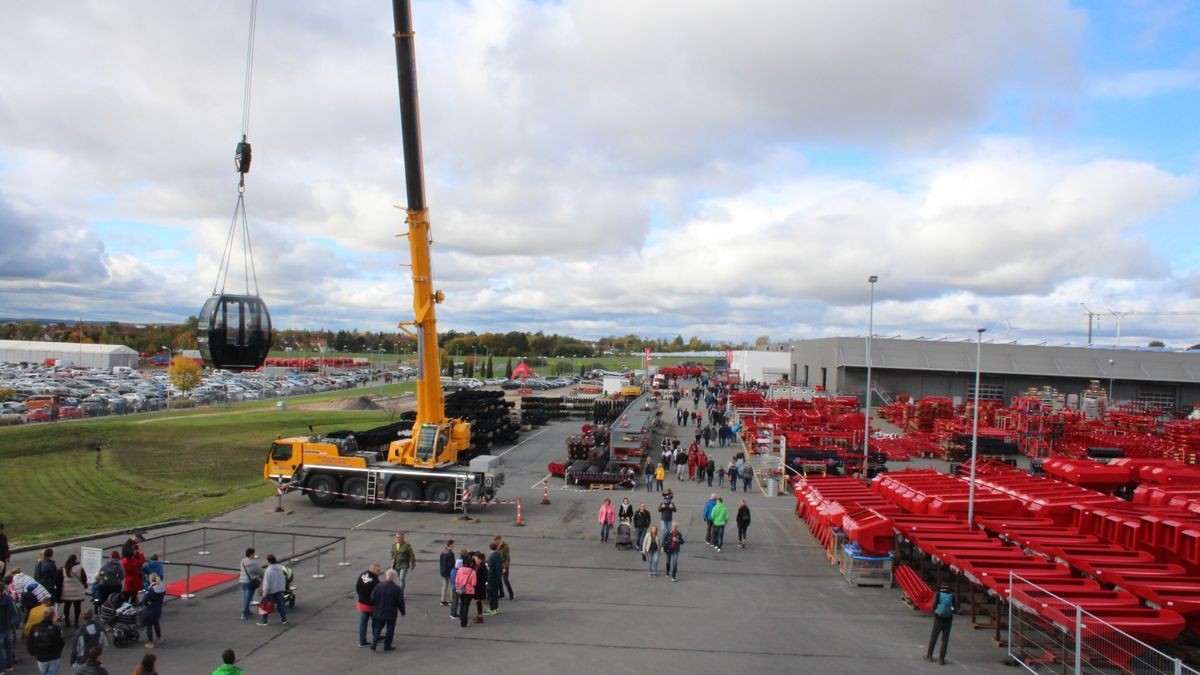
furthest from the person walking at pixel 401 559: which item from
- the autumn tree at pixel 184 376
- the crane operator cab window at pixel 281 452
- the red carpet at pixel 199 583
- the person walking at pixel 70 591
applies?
the autumn tree at pixel 184 376

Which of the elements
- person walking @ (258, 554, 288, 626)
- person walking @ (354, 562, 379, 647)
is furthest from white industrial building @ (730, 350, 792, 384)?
person walking @ (354, 562, 379, 647)

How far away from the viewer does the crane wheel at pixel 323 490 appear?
70.9 ft

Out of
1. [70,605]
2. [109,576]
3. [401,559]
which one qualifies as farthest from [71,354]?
[401,559]

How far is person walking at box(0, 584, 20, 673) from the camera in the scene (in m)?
8.84

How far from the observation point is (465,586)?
11.3m

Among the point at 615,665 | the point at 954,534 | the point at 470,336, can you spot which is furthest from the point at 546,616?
the point at 470,336

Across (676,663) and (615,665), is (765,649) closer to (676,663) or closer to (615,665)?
(676,663)

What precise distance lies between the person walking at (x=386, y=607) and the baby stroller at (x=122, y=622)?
130 inches

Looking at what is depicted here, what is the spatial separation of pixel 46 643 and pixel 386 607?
12.6ft

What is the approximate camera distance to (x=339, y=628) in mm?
11219

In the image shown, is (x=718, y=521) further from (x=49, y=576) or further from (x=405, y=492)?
(x=49, y=576)

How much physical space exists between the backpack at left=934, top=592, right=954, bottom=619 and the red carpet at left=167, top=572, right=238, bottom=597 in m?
12.2

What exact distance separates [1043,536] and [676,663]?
8559 mm

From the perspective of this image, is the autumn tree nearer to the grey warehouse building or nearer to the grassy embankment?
the grassy embankment
